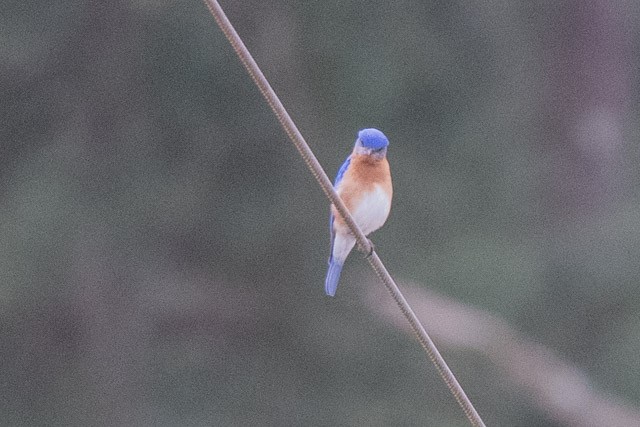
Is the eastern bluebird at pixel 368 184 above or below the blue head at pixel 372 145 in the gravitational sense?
below

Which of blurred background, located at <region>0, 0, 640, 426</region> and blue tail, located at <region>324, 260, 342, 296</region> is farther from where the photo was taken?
blurred background, located at <region>0, 0, 640, 426</region>

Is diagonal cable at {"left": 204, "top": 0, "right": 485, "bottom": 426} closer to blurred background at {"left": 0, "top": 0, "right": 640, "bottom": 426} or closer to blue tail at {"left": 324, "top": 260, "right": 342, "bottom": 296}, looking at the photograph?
blue tail at {"left": 324, "top": 260, "right": 342, "bottom": 296}

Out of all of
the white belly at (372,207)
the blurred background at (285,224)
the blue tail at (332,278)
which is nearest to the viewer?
the white belly at (372,207)

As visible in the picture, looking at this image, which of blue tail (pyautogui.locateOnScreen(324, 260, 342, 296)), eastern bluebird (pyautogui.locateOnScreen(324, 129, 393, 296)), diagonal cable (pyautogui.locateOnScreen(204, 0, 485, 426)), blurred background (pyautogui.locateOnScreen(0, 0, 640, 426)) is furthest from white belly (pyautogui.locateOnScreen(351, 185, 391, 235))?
Answer: blurred background (pyautogui.locateOnScreen(0, 0, 640, 426))

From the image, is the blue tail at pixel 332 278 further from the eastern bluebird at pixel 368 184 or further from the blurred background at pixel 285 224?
the blurred background at pixel 285 224

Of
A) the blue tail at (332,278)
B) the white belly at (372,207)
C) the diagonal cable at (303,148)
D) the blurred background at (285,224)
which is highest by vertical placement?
the diagonal cable at (303,148)

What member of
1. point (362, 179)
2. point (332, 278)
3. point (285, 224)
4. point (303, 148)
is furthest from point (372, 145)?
point (285, 224)

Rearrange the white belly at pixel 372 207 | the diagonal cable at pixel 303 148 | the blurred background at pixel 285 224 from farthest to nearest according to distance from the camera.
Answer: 1. the blurred background at pixel 285 224
2. the white belly at pixel 372 207
3. the diagonal cable at pixel 303 148

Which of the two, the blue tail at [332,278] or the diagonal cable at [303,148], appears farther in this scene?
the blue tail at [332,278]

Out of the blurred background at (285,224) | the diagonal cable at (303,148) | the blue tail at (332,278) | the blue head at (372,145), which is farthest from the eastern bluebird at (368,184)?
the blurred background at (285,224)
